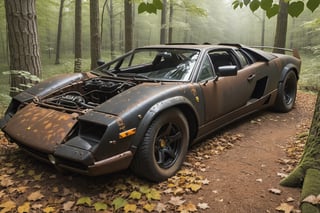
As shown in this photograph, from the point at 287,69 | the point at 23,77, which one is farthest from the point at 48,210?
the point at 287,69

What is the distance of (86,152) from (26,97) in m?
1.71

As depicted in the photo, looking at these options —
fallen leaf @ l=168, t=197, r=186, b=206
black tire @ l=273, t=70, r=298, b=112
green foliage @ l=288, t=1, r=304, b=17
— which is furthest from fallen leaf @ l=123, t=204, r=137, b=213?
black tire @ l=273, t=70, r=298, b=112

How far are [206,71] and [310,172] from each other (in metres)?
1.95

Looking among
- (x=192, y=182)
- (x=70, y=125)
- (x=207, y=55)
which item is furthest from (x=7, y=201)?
(x=207, y=55)

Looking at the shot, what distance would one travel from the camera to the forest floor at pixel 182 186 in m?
2.74

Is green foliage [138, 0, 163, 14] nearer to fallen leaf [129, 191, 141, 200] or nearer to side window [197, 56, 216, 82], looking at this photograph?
fallen leaf [129, 191, 141, 200]

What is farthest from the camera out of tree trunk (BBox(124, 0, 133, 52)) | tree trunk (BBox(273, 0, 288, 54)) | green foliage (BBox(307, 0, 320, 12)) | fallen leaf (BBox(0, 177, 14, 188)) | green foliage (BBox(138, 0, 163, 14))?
tree trunk (BBox(124, 0, 133, 52))

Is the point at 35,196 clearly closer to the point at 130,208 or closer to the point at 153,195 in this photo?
the point at 130,208

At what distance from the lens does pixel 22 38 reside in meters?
4.85

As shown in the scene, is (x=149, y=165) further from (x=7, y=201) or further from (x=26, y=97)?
(x=26, y=97)

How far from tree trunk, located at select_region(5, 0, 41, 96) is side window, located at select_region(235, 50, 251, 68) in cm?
349

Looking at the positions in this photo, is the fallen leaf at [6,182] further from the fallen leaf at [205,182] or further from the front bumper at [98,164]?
the fallen leaf at [205,182]

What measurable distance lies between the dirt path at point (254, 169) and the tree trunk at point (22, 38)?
3.44m

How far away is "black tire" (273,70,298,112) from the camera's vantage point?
5.63 metres
